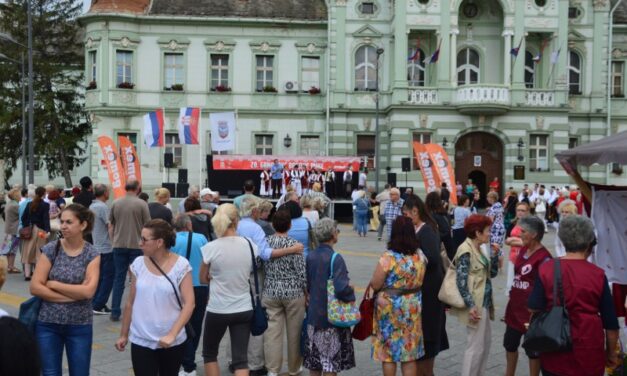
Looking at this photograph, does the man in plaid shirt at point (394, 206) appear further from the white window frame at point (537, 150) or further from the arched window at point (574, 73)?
the arched window at point (574, 73)

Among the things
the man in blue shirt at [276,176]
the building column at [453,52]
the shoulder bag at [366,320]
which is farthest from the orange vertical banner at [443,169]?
the shoulder bag at [366,320]

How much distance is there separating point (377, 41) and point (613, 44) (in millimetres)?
12878

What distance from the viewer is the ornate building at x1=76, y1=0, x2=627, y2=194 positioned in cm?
3291

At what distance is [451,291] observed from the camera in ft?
20.9

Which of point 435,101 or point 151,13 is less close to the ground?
point 151,13

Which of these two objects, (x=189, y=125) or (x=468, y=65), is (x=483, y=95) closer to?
(x=468, y=65)

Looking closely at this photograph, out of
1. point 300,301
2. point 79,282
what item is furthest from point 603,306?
point 79,282

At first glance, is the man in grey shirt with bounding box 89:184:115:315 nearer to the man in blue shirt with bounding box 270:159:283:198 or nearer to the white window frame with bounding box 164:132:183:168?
the man in blue shirt with bounding box 270:159:283:198

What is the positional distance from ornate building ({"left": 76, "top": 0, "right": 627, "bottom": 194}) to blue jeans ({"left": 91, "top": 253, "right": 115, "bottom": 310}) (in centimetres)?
2379

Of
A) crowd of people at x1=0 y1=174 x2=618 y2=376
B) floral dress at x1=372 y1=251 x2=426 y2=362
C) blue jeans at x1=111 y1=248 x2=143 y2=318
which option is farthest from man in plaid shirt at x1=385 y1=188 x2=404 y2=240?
floral dress at x1=372 y1=251 x2=426 y2=362

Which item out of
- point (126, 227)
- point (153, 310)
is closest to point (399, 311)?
point (153, 310)

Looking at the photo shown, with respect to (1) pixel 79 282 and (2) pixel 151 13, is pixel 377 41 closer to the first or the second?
(2) pixel 151 13

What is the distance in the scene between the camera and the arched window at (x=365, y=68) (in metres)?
34.4

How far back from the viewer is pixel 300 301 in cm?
686
